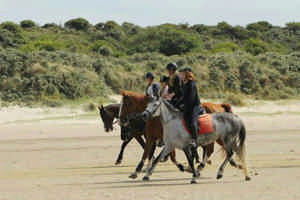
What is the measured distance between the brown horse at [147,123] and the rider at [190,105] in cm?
105

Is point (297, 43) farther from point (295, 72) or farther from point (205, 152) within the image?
point (205, 152)

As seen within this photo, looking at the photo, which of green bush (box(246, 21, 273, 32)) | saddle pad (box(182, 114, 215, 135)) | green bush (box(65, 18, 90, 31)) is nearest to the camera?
saddle pad (box(182, 114, 215, 135))

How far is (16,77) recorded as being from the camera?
95.8ft

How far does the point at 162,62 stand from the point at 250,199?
29691 mm

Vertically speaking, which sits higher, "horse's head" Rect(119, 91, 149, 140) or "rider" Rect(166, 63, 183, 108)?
"rider" Rect(166, 63, 183, 108)

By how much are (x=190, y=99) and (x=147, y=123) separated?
1.35 m

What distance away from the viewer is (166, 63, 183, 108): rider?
10820mm

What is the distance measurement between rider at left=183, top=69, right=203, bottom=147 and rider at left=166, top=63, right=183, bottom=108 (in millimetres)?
137

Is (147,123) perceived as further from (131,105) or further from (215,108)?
(215,108)

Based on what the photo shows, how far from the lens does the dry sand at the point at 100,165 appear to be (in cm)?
949

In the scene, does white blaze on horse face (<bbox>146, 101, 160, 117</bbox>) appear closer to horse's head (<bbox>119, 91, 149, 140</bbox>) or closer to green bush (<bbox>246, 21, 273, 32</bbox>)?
horse's head (<bbox>119, 91, 149, 140</bbox>)

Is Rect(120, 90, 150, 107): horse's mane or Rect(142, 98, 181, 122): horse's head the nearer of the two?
Rect(142, 98, 181, 122): horse's head

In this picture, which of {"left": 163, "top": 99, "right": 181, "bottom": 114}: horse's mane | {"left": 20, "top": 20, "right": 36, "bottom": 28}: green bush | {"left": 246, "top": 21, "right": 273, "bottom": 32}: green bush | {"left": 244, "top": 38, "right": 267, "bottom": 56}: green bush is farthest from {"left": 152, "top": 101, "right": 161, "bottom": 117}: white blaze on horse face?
{"left": 246, "top": 21, "right": 273, "bottom": 32}: green bush

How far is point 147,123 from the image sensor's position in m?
11.6
